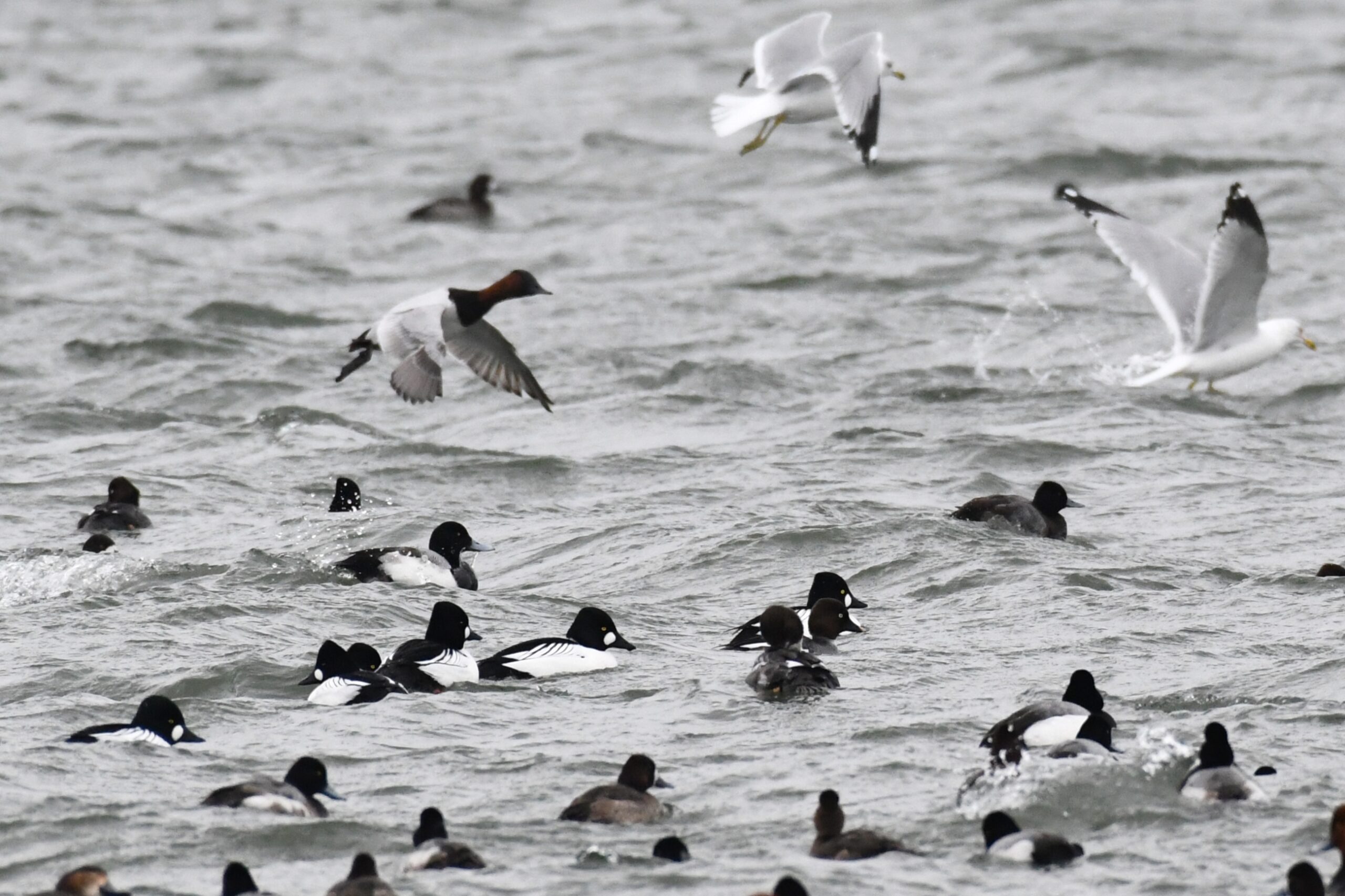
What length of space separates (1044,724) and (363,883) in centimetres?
328

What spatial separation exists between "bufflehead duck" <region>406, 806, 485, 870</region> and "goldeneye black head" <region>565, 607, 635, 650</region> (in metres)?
3.19

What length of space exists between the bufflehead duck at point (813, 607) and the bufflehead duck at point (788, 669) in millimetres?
298

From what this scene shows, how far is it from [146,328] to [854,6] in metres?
20.9

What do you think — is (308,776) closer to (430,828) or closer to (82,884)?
(430,828)

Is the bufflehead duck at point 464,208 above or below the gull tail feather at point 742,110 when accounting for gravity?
below

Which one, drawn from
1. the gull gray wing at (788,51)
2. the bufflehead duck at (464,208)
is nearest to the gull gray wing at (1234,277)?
the gull gray wing at (788,51)

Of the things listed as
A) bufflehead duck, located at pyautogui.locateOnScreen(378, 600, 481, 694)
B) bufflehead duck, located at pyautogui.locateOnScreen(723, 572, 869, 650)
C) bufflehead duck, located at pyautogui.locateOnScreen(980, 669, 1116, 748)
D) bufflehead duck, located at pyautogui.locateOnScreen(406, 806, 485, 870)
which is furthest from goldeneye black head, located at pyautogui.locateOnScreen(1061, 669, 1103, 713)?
bufflehead duck, located at pyautogui.locateOnScreen(406, 806, 485, 870)

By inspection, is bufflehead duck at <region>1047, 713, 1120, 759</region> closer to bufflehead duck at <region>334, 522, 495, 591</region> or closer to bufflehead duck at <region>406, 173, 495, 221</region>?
bufflehead duck at <region>334, 522, 495, 591</region>

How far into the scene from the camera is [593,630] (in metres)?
12.0

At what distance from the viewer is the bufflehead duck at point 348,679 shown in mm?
11039

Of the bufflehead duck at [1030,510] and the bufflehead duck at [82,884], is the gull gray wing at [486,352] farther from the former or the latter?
the bufflehead duck at [82,884]

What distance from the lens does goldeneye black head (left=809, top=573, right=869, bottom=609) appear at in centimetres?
1294

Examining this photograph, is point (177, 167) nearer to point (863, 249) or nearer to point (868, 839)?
point (863, 249)

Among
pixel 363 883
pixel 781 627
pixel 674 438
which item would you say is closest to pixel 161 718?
pixel 363 883
